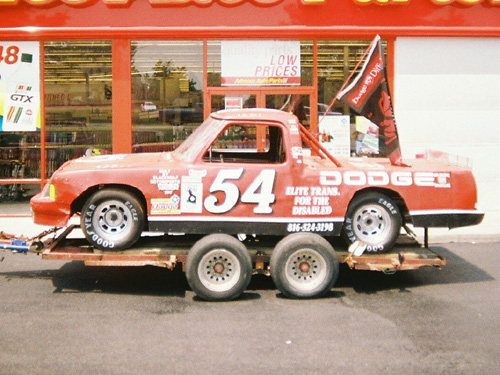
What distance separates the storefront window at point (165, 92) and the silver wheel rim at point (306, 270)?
624 centimetres

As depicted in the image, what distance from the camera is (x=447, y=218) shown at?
8.02 m

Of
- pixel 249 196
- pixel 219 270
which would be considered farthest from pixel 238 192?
pixel 219 270

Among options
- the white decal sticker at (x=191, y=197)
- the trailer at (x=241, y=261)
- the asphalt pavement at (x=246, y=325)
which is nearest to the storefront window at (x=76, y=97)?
the asphalt pavement at (x=246, y=325)

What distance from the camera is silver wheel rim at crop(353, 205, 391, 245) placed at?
796 centimetres

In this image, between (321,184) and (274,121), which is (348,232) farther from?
(274,121)

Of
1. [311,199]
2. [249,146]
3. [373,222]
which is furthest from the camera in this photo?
[249,146]

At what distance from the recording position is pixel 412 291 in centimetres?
801

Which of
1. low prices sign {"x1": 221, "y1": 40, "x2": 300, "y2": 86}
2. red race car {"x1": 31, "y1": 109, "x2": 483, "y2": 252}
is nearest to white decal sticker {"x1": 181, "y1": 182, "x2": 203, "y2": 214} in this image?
red race car {"x1": 31, "y1": 109, "x2": 483, "y2": 252}

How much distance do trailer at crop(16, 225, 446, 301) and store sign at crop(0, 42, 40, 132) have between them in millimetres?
5875

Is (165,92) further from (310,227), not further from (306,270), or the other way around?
(306,270)

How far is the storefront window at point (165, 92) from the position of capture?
42.9ft

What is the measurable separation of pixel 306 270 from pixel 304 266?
0.18 ft

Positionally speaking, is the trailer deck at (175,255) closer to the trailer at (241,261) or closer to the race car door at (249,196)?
the trailer at (241,261)

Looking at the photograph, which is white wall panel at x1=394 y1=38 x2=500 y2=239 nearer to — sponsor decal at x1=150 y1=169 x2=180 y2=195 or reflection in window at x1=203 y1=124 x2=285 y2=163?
reflection in window at x1=203 y1=124 x2=285 y2=163
